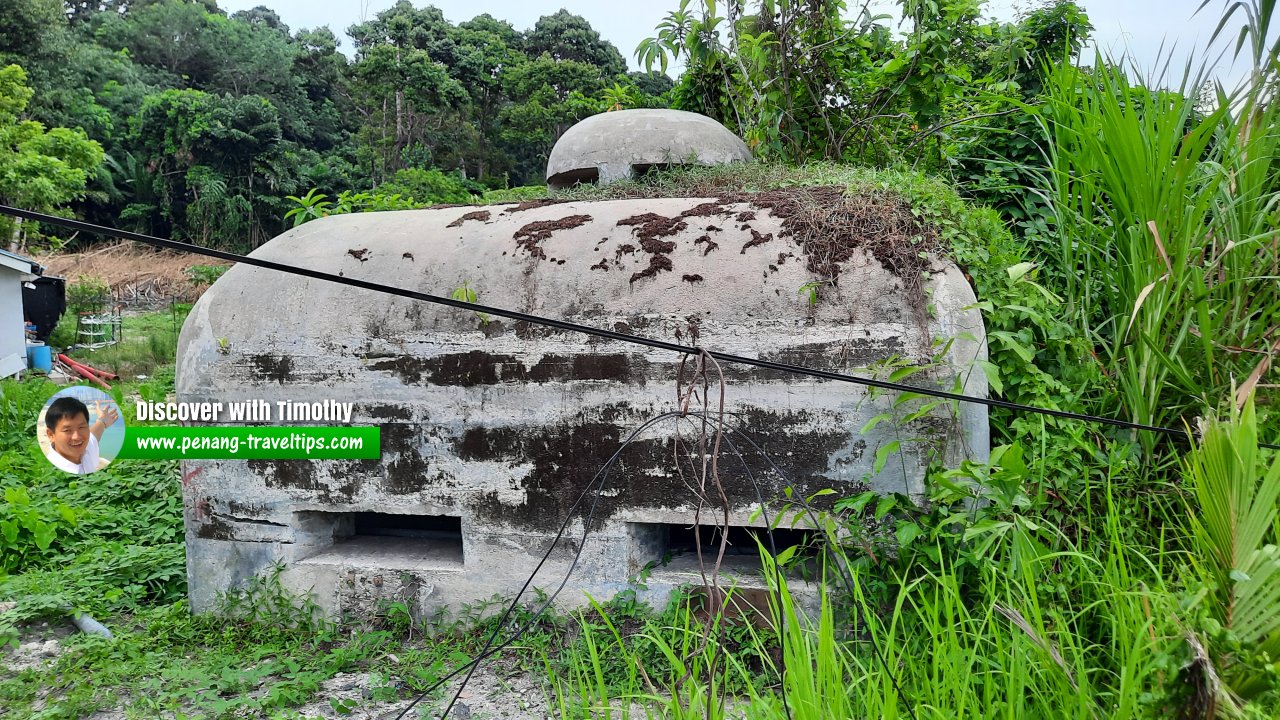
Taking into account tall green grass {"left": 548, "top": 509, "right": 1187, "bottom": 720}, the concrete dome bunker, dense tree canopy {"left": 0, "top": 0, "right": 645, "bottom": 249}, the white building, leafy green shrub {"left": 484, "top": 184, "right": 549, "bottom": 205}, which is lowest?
tall green grass {"left": 548, "top": 509, "right": 1187, "bottom": 720}

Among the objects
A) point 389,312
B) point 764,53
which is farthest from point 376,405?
point 764,53

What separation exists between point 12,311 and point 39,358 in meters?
1.35

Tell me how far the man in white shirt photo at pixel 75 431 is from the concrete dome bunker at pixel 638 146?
3447 mm

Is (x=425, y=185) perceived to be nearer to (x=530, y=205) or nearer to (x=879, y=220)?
(x=530, y=205)

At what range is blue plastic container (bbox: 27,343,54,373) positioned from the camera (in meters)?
12.8

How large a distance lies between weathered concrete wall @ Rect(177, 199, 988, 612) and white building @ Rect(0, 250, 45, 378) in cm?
1020

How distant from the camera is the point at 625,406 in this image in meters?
3.28

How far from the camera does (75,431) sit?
527 cm

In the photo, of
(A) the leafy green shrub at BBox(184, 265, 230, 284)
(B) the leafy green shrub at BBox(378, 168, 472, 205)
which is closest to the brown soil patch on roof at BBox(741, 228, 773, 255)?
(B) the leafy green shrub at BBox(378, 168, 472, 205)

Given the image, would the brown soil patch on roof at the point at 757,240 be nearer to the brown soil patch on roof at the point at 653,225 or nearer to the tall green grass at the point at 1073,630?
the brown soil patch on roof at the point at 653,225

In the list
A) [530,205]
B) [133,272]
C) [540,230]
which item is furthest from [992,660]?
[133,272]

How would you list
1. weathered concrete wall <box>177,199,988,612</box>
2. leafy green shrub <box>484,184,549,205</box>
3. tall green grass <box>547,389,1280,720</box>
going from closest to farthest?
tall green grass <box>547,389,1280,720</box>
weathered concrete wall <box>177,199,988,612</box>
leafy green shrub <box>484,184,549,205</box>

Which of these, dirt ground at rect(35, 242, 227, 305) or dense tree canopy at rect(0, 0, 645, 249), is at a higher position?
dense tree canopy at rect(0, 0, 645, 249)

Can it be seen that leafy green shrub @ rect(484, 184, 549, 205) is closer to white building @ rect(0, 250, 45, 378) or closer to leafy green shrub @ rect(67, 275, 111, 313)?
white building @ rect(0, 250, 45, 378)
